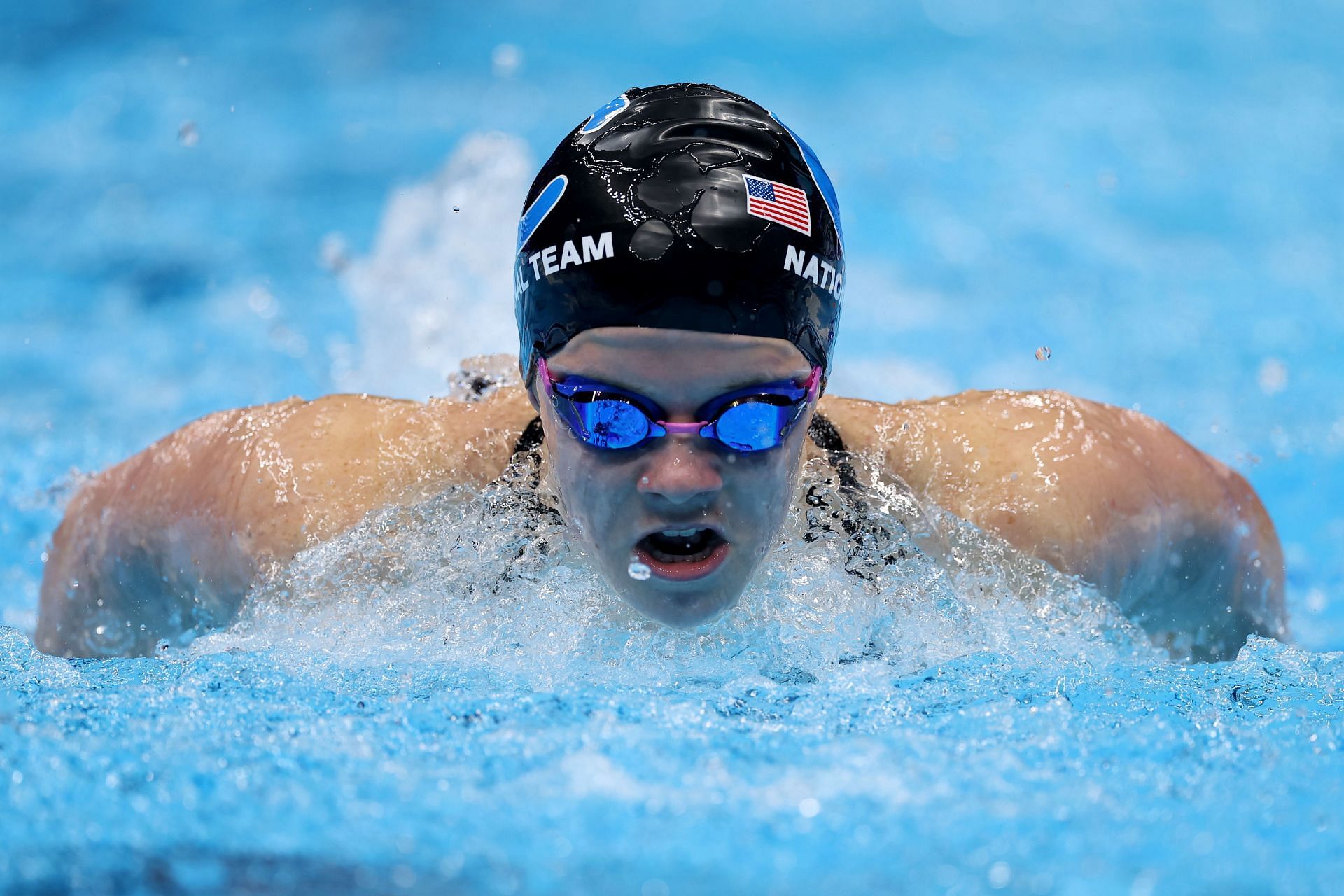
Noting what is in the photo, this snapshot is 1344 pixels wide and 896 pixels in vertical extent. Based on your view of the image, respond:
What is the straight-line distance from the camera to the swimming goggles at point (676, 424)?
2156 mm

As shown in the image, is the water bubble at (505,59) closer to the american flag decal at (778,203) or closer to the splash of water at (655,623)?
the splash of water at (655,623)

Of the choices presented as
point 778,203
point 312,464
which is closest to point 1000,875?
point 778,203

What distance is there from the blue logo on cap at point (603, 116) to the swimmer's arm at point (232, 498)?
0.65m

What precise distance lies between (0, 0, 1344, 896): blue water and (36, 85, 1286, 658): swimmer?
6.7 inches

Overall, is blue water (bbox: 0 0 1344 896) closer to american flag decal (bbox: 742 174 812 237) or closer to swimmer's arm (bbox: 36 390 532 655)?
swimmer's arm (bbox: 36 390 532 655)

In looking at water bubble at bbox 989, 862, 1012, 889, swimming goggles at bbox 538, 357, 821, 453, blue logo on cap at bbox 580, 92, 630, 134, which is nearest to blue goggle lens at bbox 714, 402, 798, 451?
swimming goggles at bbox 538, 357, 821, 453

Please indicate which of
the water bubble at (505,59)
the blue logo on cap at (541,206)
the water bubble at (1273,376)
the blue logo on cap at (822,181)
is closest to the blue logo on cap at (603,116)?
the blue logo on cap at (541,206)

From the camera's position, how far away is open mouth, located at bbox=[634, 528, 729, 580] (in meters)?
2.25

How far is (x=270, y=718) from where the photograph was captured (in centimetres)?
199

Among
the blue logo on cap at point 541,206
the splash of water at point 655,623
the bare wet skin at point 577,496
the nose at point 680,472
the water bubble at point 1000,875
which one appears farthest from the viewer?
the bare wet skin at point 577,496

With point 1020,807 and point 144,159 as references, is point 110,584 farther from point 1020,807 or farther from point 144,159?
point 144,159

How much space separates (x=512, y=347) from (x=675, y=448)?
9.65 feet

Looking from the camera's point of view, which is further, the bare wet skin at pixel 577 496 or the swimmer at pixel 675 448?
the bare wet skin at pixel 577 496

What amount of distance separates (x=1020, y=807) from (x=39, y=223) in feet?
18.4
